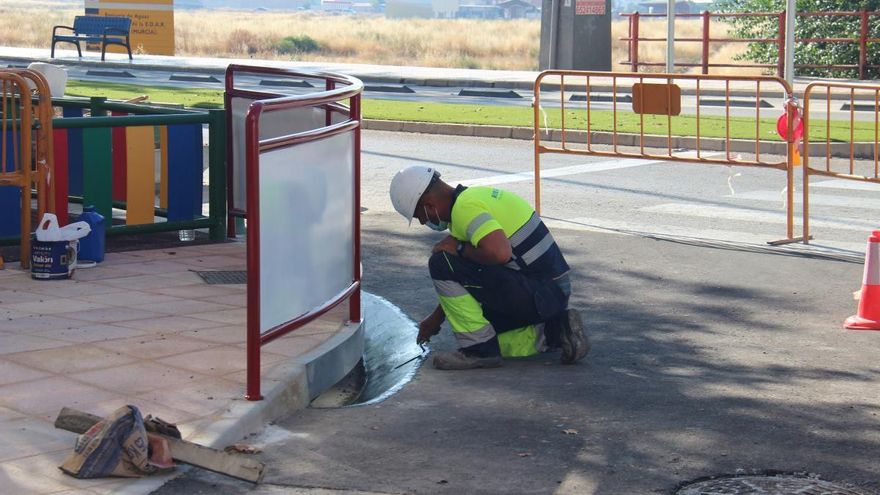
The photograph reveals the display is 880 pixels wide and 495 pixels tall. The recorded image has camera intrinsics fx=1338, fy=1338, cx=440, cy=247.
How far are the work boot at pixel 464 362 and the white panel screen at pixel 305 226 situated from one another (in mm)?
631

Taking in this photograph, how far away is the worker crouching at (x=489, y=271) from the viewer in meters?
6.28

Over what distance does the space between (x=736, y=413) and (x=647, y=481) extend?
998mm

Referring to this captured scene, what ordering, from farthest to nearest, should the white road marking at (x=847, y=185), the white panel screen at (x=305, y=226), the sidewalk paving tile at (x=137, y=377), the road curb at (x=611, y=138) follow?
the road curb at (x=611, y=138) → the white road marking at (x=847, y=185) → the sidewalk paving tile at (x=137, y=377) → the white panel screen at (x=305, y=226)

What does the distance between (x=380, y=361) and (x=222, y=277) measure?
1.57 meters

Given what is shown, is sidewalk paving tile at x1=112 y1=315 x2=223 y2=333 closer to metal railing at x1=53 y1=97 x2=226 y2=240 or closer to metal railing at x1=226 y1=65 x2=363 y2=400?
metal railing at x1=226 y1=65 x2=363 y2=400

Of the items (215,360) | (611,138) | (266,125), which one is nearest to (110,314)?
(215,360)

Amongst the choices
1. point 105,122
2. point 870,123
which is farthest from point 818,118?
point 105,122

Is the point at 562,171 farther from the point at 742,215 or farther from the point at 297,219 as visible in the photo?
the point at 297,219

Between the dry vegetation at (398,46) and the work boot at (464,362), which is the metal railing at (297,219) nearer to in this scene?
the work boot at (464,362)

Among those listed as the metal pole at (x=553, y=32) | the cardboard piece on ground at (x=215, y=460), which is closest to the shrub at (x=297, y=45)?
the metal pole at (x=553, y=32)

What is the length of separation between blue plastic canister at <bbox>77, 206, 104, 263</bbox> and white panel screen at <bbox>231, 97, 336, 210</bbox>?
95 centimetres

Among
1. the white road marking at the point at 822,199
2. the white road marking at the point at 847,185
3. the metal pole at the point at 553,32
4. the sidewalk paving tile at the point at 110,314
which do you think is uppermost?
the metal pole at the point at 553,32

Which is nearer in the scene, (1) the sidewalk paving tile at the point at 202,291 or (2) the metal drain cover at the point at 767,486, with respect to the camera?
→ (2) the metal drain cover at the point at 767,486

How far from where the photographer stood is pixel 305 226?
6074mm
